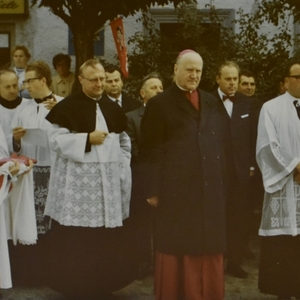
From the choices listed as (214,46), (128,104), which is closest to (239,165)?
(128,104)

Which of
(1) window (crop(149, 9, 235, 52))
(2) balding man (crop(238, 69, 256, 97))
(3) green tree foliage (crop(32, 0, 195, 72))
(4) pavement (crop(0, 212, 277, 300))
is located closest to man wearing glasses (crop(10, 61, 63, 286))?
(4) pavement (crop(0, 212, 277, 300))

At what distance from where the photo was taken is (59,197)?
652 cm

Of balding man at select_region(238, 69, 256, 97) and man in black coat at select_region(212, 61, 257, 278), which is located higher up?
balding man at select_region(238, 69, 256, 97)

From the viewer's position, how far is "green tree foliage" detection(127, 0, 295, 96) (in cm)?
1078

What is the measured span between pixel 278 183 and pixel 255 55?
4587 mm

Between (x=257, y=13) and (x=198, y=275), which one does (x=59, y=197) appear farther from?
(x=257, y=13)

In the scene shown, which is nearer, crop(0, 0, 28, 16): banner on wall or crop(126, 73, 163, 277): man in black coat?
crop(126, 73, 163, 277): man in black coat

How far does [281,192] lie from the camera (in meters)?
6.60

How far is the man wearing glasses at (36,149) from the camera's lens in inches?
279

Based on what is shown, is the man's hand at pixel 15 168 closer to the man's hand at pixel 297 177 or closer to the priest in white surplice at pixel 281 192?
the priest in white surplice at pixel 281 192

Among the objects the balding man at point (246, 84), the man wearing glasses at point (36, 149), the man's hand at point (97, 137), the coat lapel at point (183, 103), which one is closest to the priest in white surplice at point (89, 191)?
the man's hand at point (97, 137)

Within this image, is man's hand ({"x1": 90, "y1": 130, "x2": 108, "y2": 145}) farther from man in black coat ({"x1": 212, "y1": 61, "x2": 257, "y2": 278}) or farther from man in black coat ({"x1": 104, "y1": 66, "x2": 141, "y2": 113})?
man in black coat ({"x1": 212, "y1": 61, "x2": 257, "y2": 278})

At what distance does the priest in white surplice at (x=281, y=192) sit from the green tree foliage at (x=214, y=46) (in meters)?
3.75

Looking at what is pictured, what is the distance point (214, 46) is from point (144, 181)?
4648mm
